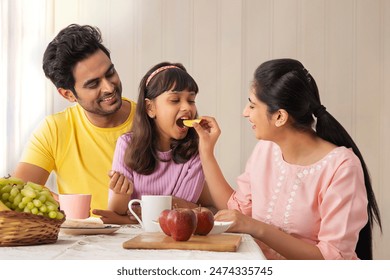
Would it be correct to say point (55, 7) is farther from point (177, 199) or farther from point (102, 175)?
point (177, 199)

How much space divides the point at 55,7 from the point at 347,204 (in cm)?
96

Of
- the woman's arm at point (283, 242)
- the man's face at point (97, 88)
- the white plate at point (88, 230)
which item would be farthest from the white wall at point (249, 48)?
the white plate at point (88, 230)

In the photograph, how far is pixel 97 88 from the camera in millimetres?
1734

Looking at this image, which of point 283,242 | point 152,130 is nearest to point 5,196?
point 283,242

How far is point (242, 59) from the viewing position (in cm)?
165

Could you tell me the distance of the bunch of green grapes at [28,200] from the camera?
0.94 meters

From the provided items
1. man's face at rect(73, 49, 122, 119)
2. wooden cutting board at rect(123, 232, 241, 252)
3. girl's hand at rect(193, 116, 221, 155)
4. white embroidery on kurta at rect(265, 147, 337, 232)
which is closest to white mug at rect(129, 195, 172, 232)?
wooden cutting board at rect(123, 232, 241, 252)

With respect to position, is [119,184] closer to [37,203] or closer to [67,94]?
[37,203]

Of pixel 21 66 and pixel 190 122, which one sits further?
pixel 21 66

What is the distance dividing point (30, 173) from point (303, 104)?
0.84 meters

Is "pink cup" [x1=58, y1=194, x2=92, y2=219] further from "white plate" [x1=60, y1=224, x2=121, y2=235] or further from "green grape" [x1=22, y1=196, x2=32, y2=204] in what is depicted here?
"green grape" [x1=22, y1=196, x2=32, y2=204]

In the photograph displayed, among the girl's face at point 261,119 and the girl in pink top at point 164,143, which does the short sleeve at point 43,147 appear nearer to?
the girl in pink top at point 164,143

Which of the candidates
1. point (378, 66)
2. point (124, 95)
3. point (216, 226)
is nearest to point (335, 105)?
point (378, 66)

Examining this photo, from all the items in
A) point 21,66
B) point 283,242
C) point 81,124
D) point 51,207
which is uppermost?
point 21,66
